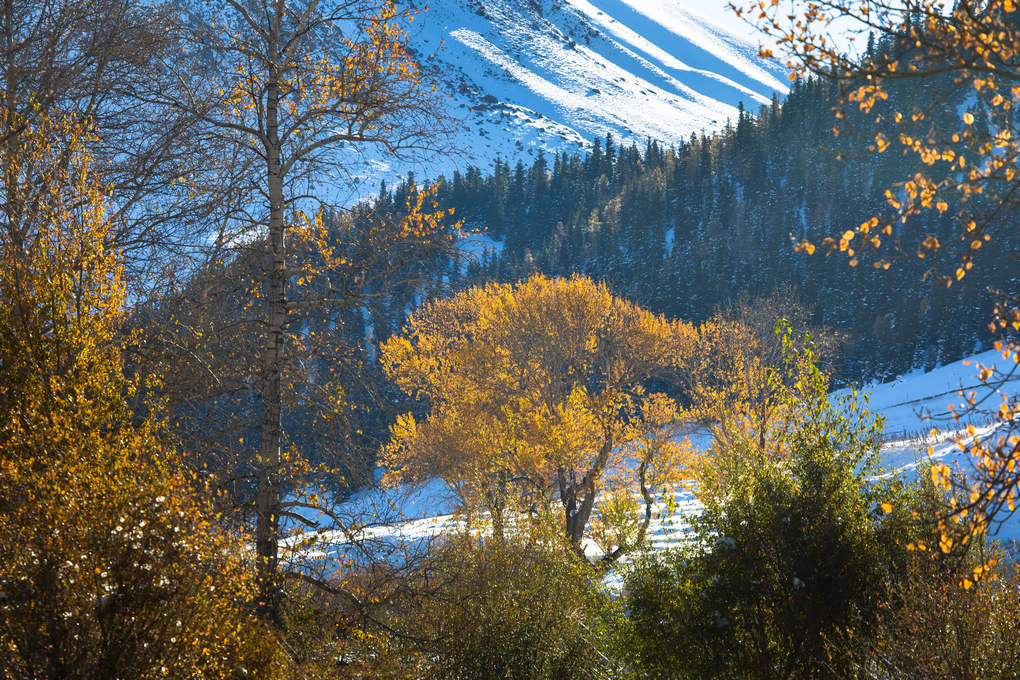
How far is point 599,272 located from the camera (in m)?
90.2

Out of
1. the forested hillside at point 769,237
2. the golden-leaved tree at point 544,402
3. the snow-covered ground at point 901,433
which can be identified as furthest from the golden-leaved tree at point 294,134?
the forested hillside at point 769,237

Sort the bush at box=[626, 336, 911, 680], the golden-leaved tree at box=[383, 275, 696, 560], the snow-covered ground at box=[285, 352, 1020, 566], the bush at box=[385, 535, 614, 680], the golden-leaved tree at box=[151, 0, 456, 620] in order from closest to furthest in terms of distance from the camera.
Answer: the golden-leaved tree at box=[151, 0, 456, 620] < the bush at box=[626, 336, 911, 680] < the bush at box=[385, 535, 614, 680] < the golden-leaved tree at box=[383, 275, 696, 560] < the snow-covered ground at box=[285, 352, 1020, 566]

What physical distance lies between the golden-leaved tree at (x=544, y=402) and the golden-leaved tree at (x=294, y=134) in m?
12.1

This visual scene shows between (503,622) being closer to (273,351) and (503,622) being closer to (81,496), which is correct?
(273,351)

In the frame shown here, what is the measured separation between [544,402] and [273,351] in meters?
20.4

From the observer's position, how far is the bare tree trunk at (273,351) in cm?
800

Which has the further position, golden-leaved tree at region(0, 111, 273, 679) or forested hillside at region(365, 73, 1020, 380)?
forested hillside at region(365, 73, 1020, 380)

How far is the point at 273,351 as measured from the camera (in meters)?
8.35

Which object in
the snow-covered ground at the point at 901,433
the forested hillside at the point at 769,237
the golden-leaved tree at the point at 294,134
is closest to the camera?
the golden-leaved tree at the point at 294,134

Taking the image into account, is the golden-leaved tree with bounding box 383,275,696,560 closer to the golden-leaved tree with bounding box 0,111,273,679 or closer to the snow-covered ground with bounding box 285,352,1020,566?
the snow-covered ground with bounding box 285,352,1020,566

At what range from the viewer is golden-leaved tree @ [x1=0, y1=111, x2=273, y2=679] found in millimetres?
4934

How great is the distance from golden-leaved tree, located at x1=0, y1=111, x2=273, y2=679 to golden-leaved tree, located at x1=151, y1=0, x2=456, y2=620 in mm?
1366

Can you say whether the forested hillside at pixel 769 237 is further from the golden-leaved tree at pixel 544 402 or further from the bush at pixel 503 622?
the bush at pixel 503 622

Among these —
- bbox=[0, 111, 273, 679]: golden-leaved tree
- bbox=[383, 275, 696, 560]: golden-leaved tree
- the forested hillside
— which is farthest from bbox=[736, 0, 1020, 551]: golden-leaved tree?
the forested hillside
